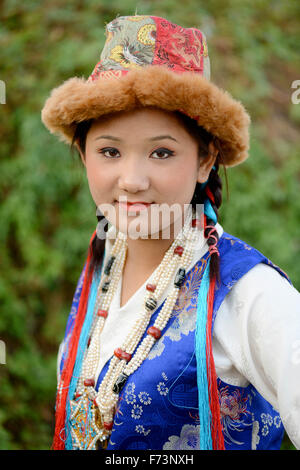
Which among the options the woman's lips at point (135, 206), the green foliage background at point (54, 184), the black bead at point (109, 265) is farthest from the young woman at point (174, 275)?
the green foliage background at point (54, 184)

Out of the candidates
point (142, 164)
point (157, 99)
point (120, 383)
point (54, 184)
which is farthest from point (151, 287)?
point (54, 184)

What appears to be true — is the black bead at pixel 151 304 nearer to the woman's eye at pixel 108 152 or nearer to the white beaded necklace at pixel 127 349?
the white beaded necklace at pixel 127 349

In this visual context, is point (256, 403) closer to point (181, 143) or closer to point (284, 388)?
point (284, 388)

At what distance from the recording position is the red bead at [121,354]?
56.7 inches

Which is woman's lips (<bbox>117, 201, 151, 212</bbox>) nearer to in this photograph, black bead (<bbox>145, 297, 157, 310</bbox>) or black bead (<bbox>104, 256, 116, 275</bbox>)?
black bead (<bbox>145, 297, 157, 310</bbox>)

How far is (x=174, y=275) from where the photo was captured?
1507 mm

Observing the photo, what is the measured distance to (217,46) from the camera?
3.90 m

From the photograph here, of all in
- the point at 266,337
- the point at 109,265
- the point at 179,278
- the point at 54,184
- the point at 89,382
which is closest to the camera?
the point at 266,337

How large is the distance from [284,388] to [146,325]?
0.51m

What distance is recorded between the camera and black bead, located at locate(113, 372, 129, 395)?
4.60ft

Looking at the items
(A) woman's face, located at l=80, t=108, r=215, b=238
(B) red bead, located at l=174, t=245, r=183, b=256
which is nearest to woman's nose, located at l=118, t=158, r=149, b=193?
(A) woman's face, located at l=80, t=108, r=215, b=238

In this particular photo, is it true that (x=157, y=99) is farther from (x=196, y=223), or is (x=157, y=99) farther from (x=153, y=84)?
(x=196, y=223)

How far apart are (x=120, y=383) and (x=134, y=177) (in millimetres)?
666
